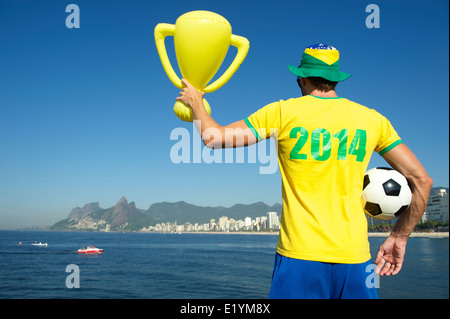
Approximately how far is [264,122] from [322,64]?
517 millimetres

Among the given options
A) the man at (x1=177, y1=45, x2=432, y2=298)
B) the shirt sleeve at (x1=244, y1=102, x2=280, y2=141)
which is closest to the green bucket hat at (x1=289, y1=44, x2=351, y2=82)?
the man at (x1=177, y1=45, x2=432, y2=298)

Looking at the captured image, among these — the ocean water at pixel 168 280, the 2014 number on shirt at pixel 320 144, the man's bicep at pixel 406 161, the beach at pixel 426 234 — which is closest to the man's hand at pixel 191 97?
the 2014 number on shirt at pixel 320 144

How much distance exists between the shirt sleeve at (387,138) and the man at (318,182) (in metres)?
0.09

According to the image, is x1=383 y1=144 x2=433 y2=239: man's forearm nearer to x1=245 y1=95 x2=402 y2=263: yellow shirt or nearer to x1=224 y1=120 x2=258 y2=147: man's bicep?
x1=245 y1=95 x2=402 y2=263: yellow shirt

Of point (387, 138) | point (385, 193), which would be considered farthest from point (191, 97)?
point (385, 193)

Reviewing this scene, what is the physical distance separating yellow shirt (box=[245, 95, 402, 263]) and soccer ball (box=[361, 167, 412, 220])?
0.43 metres

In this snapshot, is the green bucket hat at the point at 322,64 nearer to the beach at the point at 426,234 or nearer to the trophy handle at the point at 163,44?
the trophy handle at the point at 163,44

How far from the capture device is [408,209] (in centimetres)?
226

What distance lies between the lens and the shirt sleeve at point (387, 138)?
2069 mm

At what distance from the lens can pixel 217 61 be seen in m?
2.42

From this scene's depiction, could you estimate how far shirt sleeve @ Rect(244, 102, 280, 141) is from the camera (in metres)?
1.93

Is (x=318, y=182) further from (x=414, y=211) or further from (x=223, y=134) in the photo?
(x=414, y=211)
